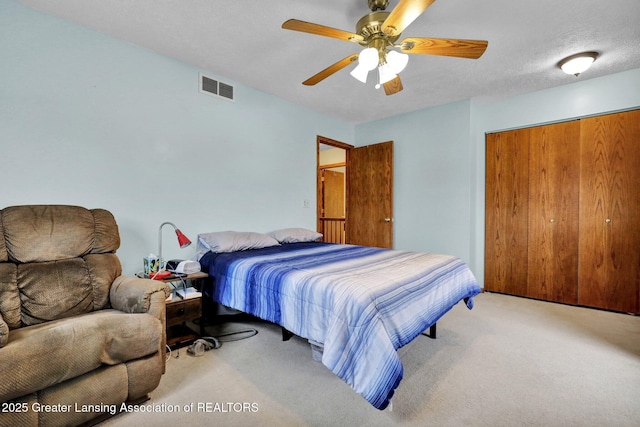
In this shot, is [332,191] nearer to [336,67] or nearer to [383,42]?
[336,67]

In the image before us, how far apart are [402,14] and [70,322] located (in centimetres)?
245

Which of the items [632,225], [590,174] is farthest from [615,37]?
[632,225]

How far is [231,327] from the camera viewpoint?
9.27 feet

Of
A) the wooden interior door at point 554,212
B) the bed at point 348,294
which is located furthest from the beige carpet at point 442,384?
the wooden interior door at point 554,212

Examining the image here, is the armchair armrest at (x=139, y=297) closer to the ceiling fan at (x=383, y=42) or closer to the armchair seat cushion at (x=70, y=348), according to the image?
the armchair seat cushion at (x=70, y=348)

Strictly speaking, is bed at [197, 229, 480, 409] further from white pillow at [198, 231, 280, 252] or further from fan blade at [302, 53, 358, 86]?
fan blade at [302, 53, 358, 86]

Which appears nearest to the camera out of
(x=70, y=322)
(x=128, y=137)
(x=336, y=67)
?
(x=70, y=322)

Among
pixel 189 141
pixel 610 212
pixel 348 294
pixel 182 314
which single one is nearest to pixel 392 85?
pixel 348 294

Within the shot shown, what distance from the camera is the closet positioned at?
317cm

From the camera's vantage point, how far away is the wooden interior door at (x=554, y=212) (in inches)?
137

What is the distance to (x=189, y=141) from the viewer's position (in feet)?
9.89

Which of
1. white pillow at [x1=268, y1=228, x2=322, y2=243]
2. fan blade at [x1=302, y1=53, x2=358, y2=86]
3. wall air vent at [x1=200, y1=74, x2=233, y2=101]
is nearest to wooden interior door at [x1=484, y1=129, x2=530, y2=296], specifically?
white pillow at [x1=268, y1=228, x2=322, y2=243]

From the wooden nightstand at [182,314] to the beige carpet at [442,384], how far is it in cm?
15

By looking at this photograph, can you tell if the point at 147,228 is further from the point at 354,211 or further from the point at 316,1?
the point at 354,211
